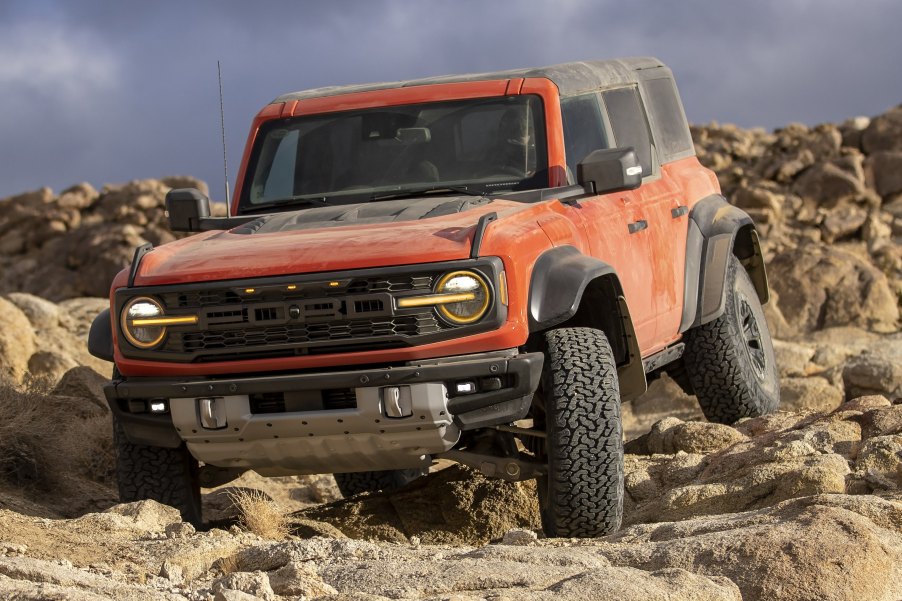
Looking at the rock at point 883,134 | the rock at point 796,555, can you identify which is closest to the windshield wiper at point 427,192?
the rock at point 796,555

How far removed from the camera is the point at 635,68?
8.91 meters

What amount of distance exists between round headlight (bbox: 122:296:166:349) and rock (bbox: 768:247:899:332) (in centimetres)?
1214

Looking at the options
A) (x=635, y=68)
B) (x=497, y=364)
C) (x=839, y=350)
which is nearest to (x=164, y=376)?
(x=497, y=364)

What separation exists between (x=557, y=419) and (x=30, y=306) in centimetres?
1208

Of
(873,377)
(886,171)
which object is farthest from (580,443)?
(886,171)

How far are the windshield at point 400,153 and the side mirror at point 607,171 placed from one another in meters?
0.24

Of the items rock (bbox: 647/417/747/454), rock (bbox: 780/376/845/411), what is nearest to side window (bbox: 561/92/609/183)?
rock (bbox: 647/417/747/454)

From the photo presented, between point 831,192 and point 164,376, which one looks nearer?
point 164,376

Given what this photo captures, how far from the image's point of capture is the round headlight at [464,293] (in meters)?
6.01

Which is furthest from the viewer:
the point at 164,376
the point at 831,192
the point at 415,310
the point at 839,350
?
the point at 831,192

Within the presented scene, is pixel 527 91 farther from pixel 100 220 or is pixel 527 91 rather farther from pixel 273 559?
pixel 100 220

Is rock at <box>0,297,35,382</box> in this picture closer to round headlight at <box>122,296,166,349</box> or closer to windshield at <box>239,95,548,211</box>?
windshield at <box>239,95,548,211</box>

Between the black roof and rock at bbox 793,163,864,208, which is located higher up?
the black roof

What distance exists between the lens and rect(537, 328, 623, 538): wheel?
20.8 feet
